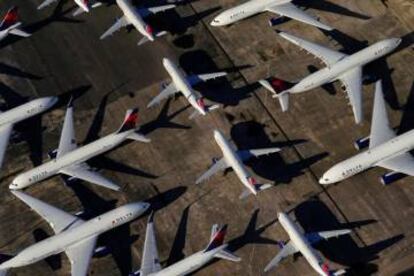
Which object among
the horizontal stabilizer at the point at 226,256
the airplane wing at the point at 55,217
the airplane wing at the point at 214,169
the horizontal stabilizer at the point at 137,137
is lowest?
the horizontal stabilizer at the point at 226,256

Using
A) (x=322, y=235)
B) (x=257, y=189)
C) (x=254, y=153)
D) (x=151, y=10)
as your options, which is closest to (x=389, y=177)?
(x=322, y=235)

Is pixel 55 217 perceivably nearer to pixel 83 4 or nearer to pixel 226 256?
pixel 226 256

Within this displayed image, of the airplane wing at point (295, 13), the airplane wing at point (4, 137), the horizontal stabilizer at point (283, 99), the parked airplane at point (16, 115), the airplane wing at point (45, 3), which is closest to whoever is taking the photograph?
the airplane wing at point (4, 137)

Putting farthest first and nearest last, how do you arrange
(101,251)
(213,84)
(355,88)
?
(213,84), (355,88), (101,251)

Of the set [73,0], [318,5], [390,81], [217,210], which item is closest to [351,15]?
[318,5]

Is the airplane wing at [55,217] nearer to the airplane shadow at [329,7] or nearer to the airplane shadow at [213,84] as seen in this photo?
the airplane shadow at [213,84]

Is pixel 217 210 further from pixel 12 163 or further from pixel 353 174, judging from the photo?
pixel 12 163

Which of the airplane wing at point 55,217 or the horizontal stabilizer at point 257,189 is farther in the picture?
the horizontal stabilizer at point 257,189

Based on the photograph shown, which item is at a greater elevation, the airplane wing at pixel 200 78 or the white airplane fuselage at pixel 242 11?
the white airplane fuselage at pixel 242 11

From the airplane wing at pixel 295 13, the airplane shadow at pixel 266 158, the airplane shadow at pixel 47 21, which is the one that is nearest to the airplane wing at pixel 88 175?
the airplane shadow at pixel 266 158
